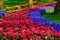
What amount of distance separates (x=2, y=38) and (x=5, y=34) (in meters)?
0.22

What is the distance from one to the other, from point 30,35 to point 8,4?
20.4m

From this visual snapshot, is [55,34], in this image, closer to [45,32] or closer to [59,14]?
[45,32]

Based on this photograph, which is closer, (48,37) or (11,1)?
(48,37)

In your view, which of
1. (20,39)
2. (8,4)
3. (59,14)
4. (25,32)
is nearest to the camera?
(20,39)

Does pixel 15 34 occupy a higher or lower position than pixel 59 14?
higher

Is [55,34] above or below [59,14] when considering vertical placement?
above

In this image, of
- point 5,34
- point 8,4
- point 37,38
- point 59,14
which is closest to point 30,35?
point 37,38

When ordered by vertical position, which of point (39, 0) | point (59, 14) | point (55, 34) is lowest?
point (39, 0)

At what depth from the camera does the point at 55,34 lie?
7426mm

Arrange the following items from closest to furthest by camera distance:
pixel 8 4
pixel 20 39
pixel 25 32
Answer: pixel 20 39
pixel 25 32
pixel 8 4

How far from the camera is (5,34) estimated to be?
709 centimetres

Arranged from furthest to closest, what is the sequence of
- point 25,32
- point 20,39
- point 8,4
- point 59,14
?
point 8,4 → point 59,14 → point 25,32 → point 20,39

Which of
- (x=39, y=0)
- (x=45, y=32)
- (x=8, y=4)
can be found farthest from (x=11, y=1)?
(x=45, y=32)

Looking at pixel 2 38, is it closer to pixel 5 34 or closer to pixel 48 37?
pixel 5 34
